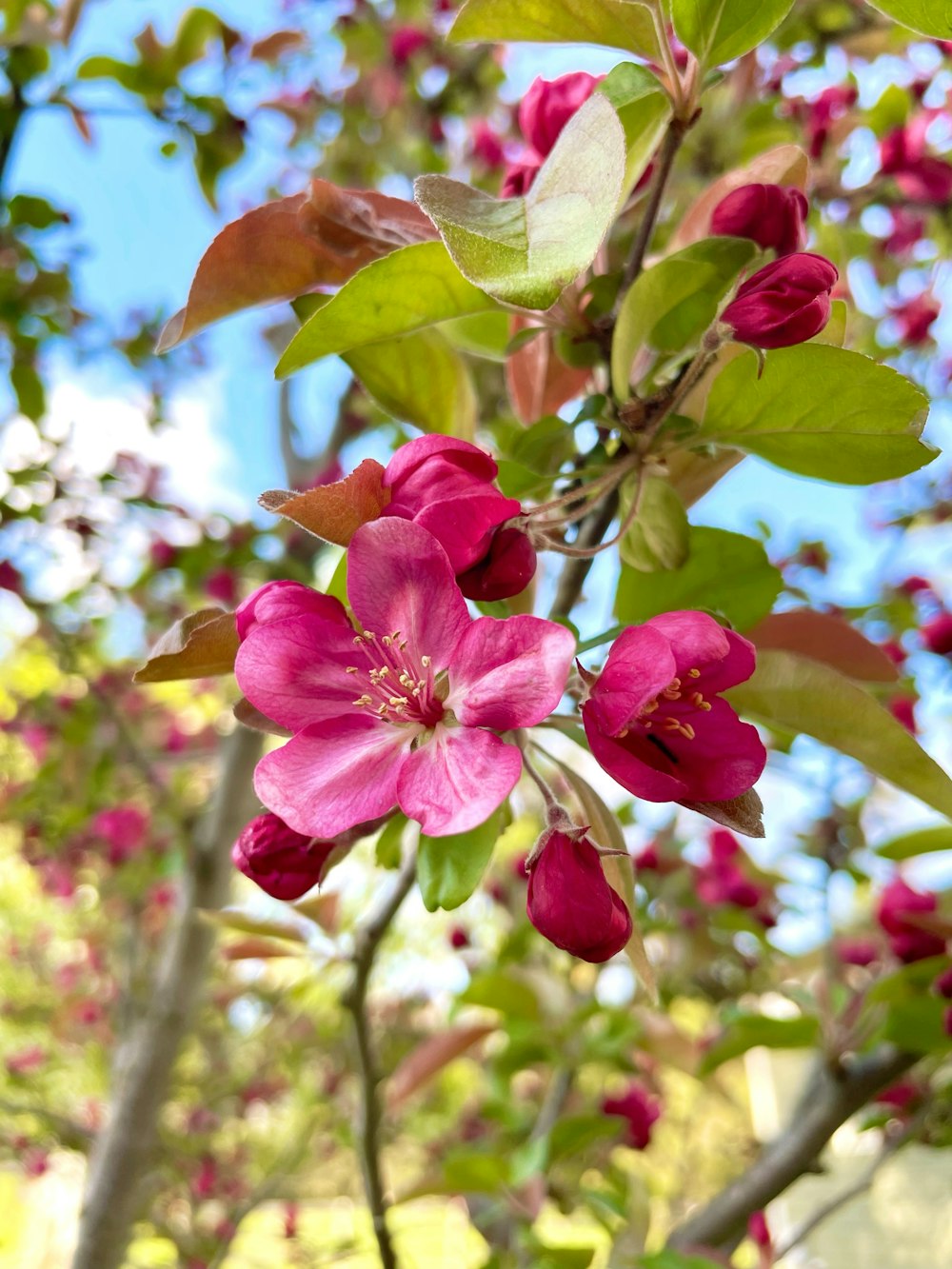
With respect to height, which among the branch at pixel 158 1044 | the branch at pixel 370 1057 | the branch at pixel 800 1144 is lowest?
the branch at pixel 158 1044

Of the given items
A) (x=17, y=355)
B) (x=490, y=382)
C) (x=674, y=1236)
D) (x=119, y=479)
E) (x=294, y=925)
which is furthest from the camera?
(x=490, y=382)

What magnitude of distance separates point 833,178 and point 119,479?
1437mm

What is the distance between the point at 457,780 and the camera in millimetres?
452

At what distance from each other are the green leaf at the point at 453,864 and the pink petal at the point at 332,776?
0.18ft

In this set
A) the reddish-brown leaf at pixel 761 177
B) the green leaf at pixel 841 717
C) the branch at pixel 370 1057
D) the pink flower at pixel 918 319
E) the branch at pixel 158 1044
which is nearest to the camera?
the green leaf at pixel 841 717

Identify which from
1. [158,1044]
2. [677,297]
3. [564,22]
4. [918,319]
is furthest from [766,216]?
[158,1044]

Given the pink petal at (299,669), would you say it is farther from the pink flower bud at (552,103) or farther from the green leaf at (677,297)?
the pink flower bud at (552,103)

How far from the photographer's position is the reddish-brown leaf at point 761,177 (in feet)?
2.26

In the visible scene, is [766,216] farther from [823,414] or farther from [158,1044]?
[158,1044]

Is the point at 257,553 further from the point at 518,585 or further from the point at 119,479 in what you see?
the point at 518,585

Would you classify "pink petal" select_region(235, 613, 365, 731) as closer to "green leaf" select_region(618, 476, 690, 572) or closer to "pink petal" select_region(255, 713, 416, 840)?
"pink petal" select_region(255, 713, 416, 840)

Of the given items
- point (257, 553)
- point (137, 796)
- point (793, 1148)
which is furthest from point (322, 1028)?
point (793, 1148)

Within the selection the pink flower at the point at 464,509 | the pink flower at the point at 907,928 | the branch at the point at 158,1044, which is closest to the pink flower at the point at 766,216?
the pink flower at the point at 464,509

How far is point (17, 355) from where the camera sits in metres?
1.56
